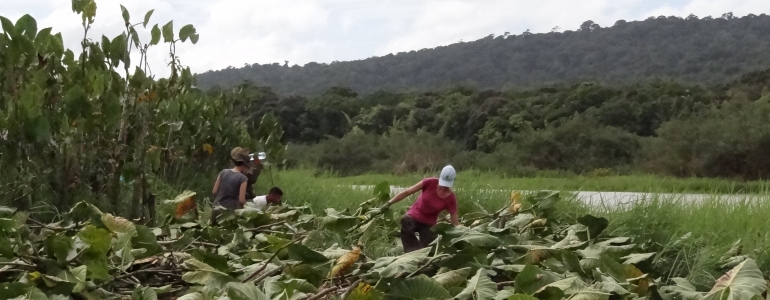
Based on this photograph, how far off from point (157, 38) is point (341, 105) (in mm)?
20446

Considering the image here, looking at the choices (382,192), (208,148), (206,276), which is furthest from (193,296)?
(208,148)

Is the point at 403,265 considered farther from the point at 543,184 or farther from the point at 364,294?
the point at 543,184

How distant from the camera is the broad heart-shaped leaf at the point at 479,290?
155 centimetres

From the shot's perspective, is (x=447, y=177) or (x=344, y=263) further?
(x=447, y=177)

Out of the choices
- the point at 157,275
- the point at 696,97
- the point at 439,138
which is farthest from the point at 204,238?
the point at 696,97

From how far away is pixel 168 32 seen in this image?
3.88 meters

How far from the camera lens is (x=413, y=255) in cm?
174

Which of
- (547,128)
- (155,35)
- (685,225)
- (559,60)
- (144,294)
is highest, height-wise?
(559,60)

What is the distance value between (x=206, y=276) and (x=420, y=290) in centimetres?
50

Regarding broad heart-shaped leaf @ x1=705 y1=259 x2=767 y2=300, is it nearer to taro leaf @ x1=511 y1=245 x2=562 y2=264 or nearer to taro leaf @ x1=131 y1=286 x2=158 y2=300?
taro leaf @ x1=511 y1=245 x2=562 y2=264

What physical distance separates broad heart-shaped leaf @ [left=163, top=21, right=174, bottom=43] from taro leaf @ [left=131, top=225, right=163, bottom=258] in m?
2.10

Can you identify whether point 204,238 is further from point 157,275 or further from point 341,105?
point 341,105

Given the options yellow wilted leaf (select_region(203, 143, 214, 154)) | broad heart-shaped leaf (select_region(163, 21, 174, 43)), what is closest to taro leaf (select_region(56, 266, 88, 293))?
broad heart-shaped leaf (select_region(163, 21, 174, 43))

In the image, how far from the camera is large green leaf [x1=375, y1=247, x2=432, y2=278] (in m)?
1.60
